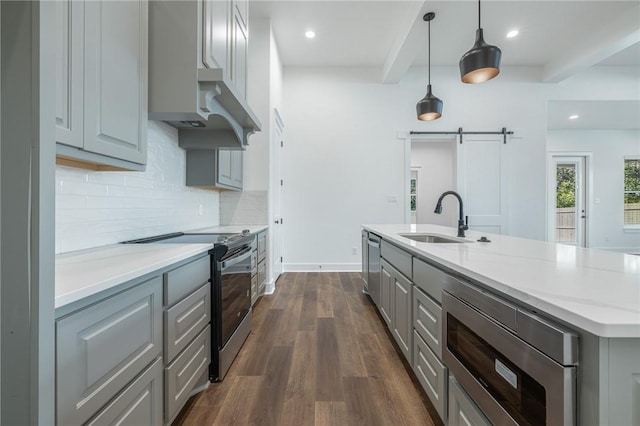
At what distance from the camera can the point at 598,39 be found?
399 centimetres

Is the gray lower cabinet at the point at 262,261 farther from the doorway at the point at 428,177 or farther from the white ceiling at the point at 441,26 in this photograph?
the doorway at the point at 428,177

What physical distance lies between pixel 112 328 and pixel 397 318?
1.71 metres

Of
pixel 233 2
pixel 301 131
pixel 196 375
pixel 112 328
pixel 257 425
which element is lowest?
pixel 257 425

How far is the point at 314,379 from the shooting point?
1.83 metres

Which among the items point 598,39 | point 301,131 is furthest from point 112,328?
point 598,39

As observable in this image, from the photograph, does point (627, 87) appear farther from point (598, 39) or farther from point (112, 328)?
point (112, 328)

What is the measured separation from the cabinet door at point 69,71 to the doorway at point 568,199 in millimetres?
8998

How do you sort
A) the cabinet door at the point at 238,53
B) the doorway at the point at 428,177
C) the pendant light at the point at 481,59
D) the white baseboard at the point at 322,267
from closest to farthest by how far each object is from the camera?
the pendant light at the point at 481,59 → the cabinet door at the point at 238,53 → the white baseboard at the point at 322,267 → the doorway at the point at 428,177

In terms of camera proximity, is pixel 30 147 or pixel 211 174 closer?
pixel 30 147

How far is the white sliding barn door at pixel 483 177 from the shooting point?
5.07 metres

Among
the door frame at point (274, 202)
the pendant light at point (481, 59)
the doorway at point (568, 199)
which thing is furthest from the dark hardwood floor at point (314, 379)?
the doorway at point (568, 199)

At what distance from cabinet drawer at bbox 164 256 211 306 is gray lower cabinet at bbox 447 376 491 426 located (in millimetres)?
1244

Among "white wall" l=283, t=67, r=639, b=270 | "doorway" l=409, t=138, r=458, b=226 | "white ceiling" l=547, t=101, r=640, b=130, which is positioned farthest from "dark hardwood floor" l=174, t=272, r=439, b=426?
"white ceiling" l=547, t=101, r=640, b=130

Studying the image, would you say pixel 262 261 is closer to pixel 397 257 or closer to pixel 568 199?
pixel 397 257
